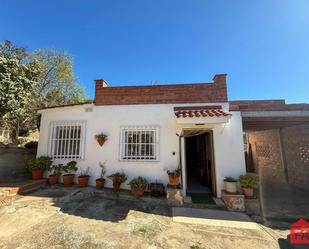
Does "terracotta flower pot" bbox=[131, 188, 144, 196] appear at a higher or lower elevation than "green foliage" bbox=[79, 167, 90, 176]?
lower

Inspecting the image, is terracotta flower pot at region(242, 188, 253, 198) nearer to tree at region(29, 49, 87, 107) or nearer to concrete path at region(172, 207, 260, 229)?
concrete path at region(172, 207, 260, 229)

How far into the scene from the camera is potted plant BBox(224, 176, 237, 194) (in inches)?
241

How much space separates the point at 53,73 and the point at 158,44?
33.8 feet

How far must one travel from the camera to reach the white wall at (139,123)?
6840 mm

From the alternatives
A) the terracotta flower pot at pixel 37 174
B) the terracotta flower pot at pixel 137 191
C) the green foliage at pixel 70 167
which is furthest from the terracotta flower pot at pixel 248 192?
the terracotta flower pot at pixel 37 174

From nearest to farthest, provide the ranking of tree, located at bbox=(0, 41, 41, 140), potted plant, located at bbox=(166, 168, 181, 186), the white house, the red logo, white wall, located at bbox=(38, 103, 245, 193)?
the red logo → tree, located at bbox=(0, 41, 41, 140) → potted plant, located at bbox=(166, 168, 181, 186) → white wall, located at bbox=(38, 103, 245, 193) → the white house

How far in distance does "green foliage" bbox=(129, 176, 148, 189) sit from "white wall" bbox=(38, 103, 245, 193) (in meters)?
0.40

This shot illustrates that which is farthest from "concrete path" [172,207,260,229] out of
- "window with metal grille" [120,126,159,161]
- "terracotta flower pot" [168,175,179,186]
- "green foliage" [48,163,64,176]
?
"green foliage" [48,163,64,176]

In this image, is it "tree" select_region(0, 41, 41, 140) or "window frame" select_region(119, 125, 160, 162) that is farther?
"window frame" select_region(119, 125, 160, 162)

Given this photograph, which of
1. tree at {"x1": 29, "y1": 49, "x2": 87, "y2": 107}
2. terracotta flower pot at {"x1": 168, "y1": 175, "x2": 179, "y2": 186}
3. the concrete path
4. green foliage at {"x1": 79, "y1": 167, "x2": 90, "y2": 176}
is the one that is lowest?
the concrete path

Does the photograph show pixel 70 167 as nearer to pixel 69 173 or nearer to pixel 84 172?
pixel 69 173

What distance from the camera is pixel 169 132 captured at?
24.1ft

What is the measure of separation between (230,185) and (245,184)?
56 cm

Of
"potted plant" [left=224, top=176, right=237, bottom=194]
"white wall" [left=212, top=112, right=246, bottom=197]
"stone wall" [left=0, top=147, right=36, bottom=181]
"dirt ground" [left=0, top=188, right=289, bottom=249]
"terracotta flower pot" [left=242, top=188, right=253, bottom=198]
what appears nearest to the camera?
"dirt ground" [left=0, top=188, right=289, bottom=249]
